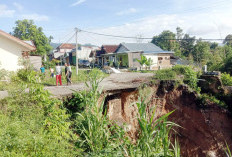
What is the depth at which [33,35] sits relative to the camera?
3225 cm

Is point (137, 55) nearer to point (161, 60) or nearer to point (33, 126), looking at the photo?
point (161, 60)

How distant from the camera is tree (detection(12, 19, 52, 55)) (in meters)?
32.0

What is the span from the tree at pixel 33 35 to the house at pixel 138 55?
43.9 ft

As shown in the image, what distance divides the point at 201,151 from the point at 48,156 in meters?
10.5

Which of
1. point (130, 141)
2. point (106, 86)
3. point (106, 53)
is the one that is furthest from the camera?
point (106, 53)

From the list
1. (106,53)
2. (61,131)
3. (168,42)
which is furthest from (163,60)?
(61,131)

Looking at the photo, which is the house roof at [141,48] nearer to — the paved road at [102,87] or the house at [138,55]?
the house at [138,55]

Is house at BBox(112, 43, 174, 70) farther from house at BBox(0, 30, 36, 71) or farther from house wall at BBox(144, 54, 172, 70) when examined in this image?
house at BBox(0, 30, 36, 71)

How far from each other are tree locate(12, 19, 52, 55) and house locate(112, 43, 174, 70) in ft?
43.9

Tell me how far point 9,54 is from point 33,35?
73.7 ft

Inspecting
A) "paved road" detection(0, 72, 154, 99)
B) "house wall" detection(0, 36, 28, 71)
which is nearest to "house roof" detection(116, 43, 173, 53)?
"paved road" detection(0, 72, 154, 99)

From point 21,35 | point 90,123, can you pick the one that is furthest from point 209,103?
point 21,35

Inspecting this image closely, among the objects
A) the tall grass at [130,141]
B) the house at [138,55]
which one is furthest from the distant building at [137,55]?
the tall grass at [130,141]

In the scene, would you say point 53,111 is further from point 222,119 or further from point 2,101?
point 222,119
